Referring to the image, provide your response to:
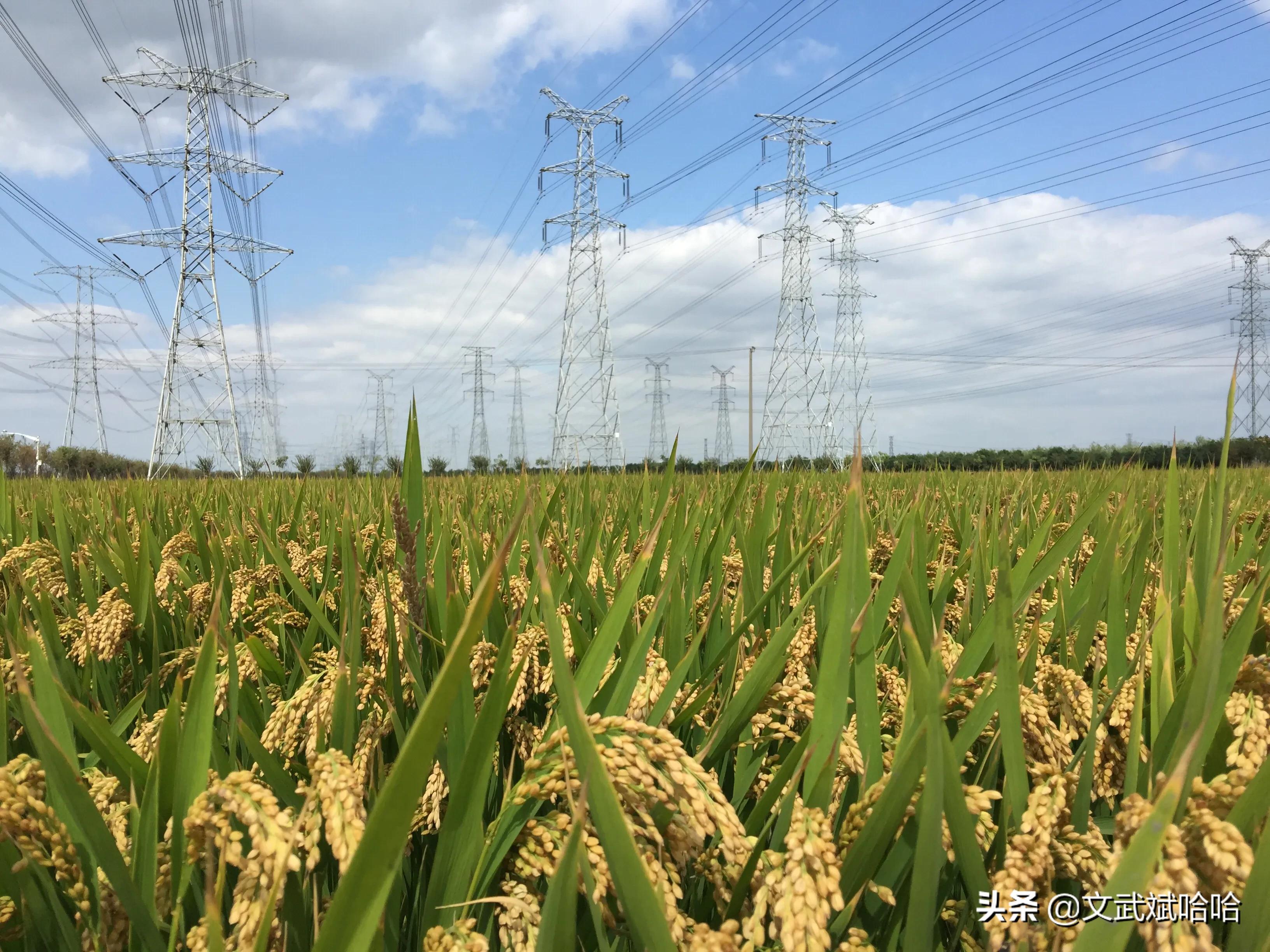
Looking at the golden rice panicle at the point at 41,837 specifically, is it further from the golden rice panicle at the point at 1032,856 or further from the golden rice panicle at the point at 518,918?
the golden rice panicle at the point at 1032,856

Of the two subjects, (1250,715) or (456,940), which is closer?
(456,940)

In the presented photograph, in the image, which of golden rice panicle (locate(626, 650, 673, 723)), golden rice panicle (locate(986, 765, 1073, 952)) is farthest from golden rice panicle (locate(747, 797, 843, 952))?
golden rice panicle (locate(626, 650, 673, 723))

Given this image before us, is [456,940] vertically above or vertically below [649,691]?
below

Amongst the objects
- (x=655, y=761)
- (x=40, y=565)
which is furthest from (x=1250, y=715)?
(x=40, y=565)

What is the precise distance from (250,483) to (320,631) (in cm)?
464

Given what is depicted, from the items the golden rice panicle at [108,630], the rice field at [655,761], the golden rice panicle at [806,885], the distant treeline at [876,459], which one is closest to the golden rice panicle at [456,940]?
the rice field at [655,761]

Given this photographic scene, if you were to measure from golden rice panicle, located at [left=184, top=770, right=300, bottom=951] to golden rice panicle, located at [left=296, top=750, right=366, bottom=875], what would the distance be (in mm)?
21

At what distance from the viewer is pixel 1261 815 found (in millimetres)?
684

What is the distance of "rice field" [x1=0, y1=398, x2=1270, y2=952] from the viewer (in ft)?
1.93

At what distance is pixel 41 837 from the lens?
0.73 metres

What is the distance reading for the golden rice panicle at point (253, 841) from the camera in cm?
57

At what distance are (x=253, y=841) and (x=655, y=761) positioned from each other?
1.23ft

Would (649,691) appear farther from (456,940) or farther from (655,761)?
(456,940)

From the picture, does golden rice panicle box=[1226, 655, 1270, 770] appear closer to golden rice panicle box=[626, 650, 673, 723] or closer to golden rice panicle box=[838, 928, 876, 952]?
golden rice panicle box=[838, 928, 876, 952]
